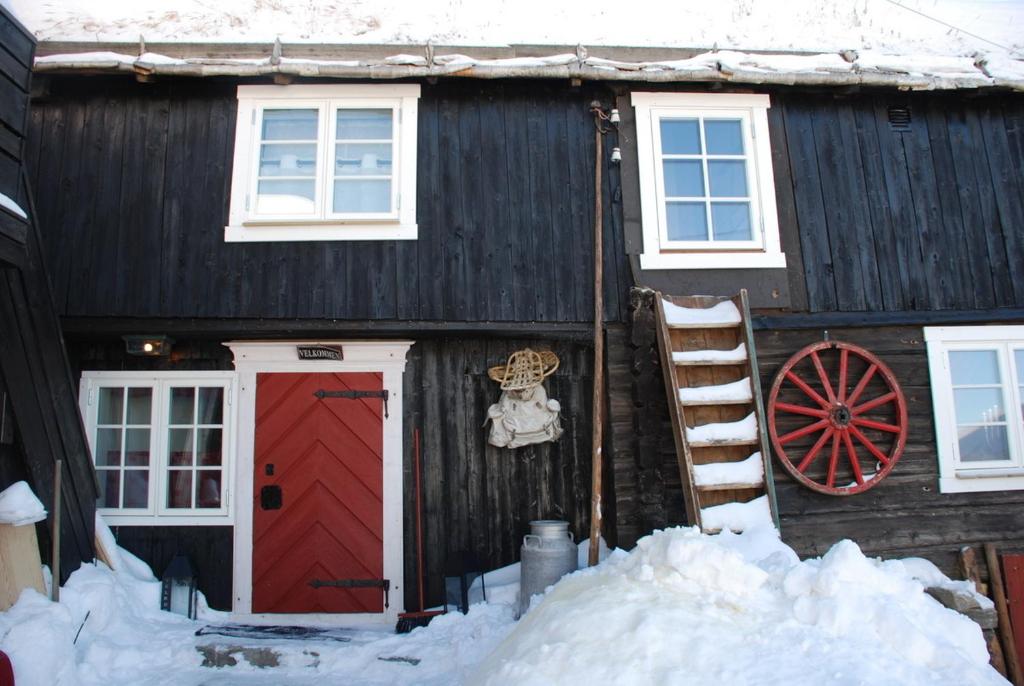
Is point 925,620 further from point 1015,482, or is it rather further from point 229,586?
point 229,586

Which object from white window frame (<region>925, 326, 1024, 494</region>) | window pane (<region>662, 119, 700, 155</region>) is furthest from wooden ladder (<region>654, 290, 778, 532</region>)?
white window frame (<region>925, 326, 1024, 494</region>)

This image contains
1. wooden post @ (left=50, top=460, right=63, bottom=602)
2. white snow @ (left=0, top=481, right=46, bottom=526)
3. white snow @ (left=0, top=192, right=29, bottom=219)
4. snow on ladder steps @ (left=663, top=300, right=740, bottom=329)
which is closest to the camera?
white snow @ (left=0, top=192, right=29, bottom=219)

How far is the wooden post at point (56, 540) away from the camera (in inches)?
209

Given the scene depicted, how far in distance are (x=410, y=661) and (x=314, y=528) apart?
70.1 inches

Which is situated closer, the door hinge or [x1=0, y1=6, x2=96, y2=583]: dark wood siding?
[x1=0, y1=6, x2=96, y2=583]: dark wood siding

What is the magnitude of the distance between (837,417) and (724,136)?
3.01 m

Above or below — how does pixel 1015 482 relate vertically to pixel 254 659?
above

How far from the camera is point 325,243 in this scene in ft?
22.0

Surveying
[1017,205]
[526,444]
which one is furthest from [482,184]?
[1017,205]

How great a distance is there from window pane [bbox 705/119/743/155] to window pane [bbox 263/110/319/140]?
3.98 meters

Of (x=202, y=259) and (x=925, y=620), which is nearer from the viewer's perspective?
(x=925, y=620)

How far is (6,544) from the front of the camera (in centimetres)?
502

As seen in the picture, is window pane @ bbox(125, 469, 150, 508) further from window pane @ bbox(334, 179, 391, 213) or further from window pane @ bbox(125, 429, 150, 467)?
window pane @ bbox(334, 179, 391, 213)

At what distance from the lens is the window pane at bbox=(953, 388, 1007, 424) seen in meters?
6.89
